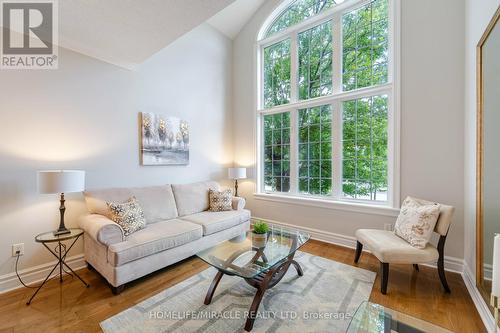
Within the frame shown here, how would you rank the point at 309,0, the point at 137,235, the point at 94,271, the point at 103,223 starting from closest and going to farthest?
the point at 103,223 → the point at 137,235 → the point at 94,271 → the point at 309,0

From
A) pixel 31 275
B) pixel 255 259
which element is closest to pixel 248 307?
pixel 255 259

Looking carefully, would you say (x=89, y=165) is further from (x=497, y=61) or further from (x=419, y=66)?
(x=419, y=66)

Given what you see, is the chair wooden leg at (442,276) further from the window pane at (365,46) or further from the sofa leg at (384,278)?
the window pane at (365,46)

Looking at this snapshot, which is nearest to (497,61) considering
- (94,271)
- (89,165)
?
(89,165)

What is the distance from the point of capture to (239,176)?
4.01 metres

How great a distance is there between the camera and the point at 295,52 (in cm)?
384

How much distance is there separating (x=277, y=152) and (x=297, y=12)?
2513mm

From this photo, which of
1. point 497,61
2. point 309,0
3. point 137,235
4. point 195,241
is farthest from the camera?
point 309,0

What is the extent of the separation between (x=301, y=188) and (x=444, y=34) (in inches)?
105

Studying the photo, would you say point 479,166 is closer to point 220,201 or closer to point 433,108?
point 433,108

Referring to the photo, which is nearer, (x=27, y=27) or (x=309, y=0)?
(x=27, y=27)

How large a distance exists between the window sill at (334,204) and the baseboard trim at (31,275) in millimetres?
2794

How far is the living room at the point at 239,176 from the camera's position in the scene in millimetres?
1796

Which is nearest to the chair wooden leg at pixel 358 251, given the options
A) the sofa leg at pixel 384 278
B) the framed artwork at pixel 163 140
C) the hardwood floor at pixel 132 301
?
the hardwood floor at pixel 132 301
